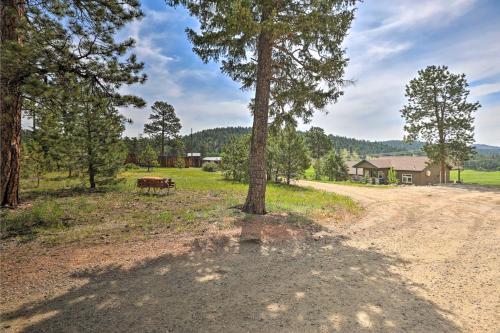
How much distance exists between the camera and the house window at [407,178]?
4298cm

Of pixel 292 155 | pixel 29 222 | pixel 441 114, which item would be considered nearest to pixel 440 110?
pixel 441 114

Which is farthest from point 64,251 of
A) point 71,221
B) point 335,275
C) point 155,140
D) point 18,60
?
point 155,140

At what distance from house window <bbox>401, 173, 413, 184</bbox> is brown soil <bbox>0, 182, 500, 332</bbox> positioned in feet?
130

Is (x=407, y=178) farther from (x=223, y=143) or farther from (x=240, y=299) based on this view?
(x=223, y=143)

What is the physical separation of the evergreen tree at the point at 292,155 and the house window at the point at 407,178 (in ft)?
87.0

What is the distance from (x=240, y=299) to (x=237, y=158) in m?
23.6

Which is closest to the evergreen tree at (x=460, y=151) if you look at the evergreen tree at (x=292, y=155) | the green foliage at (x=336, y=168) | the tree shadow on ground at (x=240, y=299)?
the evergreen tree at (x=292, y=155)

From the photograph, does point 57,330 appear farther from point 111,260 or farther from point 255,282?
point 255,282

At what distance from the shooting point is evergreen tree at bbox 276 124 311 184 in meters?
25.2

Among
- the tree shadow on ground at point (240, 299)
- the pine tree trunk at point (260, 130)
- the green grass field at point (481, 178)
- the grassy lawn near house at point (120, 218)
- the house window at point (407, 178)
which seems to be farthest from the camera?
the house window at point (407, 178)

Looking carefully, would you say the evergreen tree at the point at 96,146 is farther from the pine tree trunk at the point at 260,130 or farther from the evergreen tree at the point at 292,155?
the evergreen tree at the point at 292,155

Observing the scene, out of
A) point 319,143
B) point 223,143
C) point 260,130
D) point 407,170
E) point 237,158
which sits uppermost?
point 223,143

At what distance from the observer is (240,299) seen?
4.29 meters

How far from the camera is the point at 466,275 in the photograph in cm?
543
